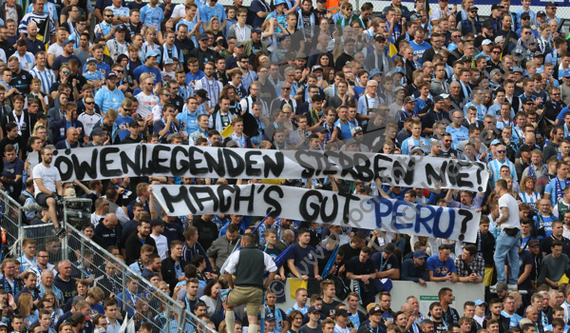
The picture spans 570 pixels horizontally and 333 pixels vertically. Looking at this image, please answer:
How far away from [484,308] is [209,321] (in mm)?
4087

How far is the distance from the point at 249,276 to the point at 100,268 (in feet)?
6.66

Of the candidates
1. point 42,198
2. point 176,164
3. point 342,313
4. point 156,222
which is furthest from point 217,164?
point 342,313

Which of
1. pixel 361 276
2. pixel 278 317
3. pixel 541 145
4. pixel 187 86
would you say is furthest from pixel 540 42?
pixel 278 317

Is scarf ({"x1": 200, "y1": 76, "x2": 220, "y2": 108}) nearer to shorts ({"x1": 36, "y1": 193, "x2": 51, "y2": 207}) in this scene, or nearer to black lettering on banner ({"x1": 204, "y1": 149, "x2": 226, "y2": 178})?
black lettering on banner ({"x1": 204, "y1": 149, "x2": 226, "y2": 178})

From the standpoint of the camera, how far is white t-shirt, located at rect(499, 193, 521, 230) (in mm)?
14312

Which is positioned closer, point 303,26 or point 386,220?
point 386,220

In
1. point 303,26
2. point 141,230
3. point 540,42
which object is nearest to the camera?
point 141,230

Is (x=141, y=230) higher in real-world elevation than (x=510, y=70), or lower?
lower

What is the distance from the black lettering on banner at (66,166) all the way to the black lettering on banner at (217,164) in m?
1.78

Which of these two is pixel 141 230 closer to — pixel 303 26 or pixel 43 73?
pixel 43 73

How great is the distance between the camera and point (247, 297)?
1127cm

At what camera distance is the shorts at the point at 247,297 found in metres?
→ 11.2

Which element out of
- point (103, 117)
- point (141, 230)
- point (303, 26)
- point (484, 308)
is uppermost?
point (303, 26)

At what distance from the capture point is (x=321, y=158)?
45.5 ft
